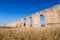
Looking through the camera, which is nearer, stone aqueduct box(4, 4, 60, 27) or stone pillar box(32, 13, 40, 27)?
stone aqueduct box(4, 4, 60, 27)

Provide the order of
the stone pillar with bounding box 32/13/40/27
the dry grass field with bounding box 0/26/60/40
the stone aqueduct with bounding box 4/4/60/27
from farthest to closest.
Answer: the stone pillar with bounding box 32/13/40/27, the stone aqueduct with bounding box 4/4/60/27, the dry grass field with bounding box 0/26/60/40

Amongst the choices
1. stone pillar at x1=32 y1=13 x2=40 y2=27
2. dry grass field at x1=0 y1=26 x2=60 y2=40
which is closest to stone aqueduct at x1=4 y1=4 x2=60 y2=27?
stone pillar at x1=32 y1=13 x2=40 y2=27

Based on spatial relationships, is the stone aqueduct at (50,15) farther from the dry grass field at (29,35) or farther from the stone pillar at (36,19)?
the dry grass field at (29,35)

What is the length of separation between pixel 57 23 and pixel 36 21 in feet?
15.5

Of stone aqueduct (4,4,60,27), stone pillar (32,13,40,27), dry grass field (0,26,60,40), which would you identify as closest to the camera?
dry grass field (0,26,60,40)

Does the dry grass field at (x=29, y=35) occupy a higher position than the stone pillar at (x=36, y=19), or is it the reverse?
the stone pillar at (x=36, y=19)

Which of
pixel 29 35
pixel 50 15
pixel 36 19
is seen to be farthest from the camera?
pixel 36 19

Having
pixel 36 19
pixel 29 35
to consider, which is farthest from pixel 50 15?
pixel 29 35

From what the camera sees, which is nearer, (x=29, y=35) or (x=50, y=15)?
(x=29, y=35)

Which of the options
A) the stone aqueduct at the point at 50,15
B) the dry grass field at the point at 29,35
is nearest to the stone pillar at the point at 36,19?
the stone aqueduct at the point at 50,15

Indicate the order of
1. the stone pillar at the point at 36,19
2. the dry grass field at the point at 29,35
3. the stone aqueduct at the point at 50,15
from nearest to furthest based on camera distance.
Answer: the dry grass field at the point at 29,35 → the stone aqueduct at the point at 50,15 → the stone pillar at the point at 36,19

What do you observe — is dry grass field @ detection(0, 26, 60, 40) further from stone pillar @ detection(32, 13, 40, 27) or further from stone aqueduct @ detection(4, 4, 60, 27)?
stone pillar @ detection(32, 13, 40, 27)

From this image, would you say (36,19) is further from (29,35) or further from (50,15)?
(29,35)

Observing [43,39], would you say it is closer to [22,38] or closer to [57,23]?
[22,38]
